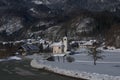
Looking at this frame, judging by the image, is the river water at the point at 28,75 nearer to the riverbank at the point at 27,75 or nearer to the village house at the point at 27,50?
the riverbank at the point at 27,75

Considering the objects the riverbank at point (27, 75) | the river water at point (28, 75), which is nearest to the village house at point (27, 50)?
the riverbank at point (27, 75)

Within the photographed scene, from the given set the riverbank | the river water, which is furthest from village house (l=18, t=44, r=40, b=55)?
the river water

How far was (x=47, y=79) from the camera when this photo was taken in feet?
123

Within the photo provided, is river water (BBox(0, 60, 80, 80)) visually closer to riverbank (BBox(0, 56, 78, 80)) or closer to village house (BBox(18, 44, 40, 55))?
riverbank (BBox(0, 56, 78, 80))

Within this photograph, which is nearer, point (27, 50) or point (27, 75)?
point (27, 75)

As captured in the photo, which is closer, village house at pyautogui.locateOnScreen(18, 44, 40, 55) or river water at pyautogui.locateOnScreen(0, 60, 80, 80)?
river water at pyautogui.locateOnScreen(0, 60, 80, 80)

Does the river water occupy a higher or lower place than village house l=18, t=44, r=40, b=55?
lower

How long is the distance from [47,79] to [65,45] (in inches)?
2700

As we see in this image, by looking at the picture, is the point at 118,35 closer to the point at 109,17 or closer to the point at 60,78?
the point at 109,17

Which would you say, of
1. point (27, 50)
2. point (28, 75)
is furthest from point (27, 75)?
point (27, 50)

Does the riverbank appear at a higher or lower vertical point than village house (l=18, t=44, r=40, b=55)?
lower

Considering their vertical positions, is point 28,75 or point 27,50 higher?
point 27,50

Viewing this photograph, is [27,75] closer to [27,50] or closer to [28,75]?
[28,75]

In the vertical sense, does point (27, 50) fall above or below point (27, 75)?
above
